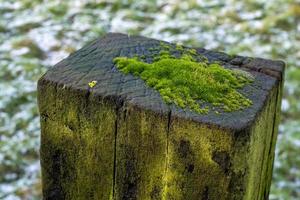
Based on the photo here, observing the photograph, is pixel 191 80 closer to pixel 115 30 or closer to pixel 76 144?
pixel 76 144

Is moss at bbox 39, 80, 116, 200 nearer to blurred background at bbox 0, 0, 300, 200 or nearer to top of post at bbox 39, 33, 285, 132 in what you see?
top of post at bbox 39, 33, 285, 132

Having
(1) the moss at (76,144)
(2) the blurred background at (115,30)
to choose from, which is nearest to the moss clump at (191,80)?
(1) the moss at (76,144)

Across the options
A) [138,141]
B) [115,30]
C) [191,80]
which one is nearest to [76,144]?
[138,141]

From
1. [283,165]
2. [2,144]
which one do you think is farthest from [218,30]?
[2,144]

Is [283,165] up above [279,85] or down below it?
below

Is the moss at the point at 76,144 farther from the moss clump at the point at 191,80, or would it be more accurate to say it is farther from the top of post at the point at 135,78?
the moss clump at the point at 191,80

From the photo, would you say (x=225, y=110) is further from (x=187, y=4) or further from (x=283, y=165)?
(x=187, y=4)

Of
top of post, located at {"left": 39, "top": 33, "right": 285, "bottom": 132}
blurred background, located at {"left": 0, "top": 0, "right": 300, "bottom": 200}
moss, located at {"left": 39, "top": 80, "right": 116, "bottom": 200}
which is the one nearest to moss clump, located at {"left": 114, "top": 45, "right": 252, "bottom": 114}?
top of post, located at {"left": 39, "top": 33, "right": 285, "bottom": 132}
